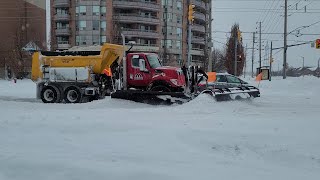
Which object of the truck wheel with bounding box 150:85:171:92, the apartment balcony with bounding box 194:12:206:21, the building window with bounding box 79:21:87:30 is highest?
the apartment balcony with bounding box 194:12:206:21

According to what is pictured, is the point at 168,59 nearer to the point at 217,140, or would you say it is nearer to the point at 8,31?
the point at 8,31

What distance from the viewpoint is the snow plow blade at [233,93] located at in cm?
1572

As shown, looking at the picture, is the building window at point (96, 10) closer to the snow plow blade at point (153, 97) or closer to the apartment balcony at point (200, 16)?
the apartment balcony at point (200, 16)

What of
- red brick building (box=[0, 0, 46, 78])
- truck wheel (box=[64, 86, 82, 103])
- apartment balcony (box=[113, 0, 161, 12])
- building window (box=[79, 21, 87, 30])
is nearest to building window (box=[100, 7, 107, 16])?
apartment balcony (box=[113, 0, 161, 12])

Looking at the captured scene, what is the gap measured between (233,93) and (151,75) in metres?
3.65

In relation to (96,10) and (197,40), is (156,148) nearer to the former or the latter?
(96,10)

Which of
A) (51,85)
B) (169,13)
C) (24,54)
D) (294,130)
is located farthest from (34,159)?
(169,13)

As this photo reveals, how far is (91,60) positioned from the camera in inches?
742

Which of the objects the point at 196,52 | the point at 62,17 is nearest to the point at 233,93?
the point at 62,17

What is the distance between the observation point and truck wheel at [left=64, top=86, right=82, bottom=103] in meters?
19.0

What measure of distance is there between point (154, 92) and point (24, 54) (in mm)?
53546

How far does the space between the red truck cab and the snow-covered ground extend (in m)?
6.09

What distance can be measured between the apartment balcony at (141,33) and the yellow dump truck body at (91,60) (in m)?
52.3

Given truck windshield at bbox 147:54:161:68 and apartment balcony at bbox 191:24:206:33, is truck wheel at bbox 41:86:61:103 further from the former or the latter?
apartment balcony at bbox 191:24:206:33
